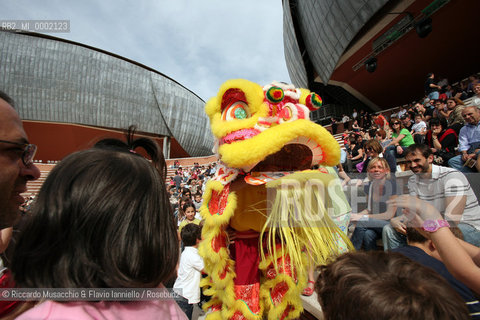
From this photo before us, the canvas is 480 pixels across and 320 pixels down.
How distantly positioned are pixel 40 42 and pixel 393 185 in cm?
3029

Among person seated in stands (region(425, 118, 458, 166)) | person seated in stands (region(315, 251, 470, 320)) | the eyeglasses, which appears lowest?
person seated in stands (region(315, 251, 470, 320))

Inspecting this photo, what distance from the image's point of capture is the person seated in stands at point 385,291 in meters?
0.69

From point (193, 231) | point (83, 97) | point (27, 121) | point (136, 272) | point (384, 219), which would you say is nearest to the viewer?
point (136, 272)

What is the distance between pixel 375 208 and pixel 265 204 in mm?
1799

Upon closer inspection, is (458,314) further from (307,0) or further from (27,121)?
(27,121)

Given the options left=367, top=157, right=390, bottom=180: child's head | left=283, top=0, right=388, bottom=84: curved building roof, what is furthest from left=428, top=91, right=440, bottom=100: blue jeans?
left=367, top=157, right=390, bottom=180: child's head

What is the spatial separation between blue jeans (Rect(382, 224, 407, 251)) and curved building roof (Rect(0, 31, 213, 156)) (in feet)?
86.3

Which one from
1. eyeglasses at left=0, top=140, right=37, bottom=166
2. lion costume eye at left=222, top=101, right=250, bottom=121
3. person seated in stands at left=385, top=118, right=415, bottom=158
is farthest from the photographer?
person seated in stands at left=385, top=118, right=415, bottom=158

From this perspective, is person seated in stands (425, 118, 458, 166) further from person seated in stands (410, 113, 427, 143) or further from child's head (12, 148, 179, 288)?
child's head (12, 148, 179, 288)

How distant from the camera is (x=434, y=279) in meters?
0.75

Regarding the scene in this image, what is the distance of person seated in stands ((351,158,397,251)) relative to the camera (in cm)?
288

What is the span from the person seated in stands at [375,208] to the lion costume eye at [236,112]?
1.89 metres

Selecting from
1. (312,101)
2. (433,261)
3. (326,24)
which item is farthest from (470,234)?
(326,24)

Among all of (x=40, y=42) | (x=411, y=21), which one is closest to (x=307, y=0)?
(x=411, y=21)
